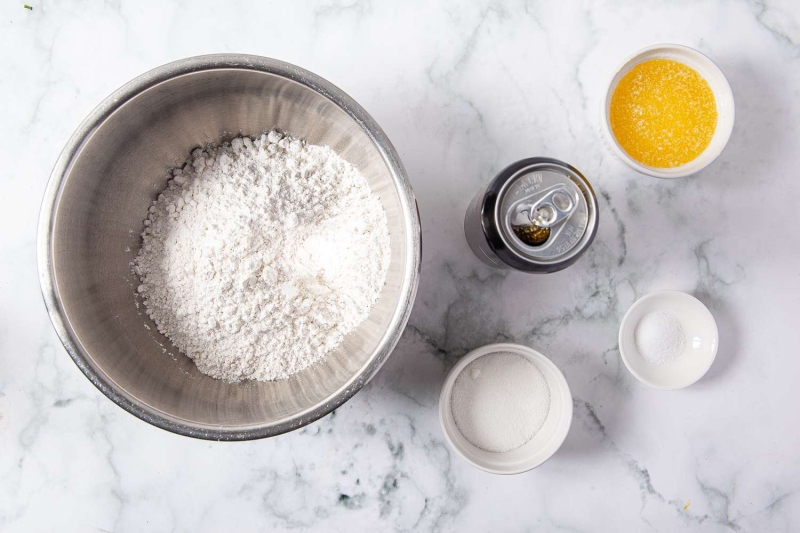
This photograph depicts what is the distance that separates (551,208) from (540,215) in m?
0.02

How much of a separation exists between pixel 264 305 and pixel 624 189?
81 cm

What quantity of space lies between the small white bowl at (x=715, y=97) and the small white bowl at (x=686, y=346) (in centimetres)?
26

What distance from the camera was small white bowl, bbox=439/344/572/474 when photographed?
1140 mm

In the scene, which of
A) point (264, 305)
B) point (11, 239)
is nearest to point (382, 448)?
point (264, 305)

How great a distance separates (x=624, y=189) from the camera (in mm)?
1255

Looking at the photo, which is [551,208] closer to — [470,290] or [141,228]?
[470,290]

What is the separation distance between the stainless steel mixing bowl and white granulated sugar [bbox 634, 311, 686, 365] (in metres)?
0.59

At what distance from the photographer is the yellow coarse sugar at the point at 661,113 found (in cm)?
121

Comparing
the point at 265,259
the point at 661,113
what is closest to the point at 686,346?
the point at 661,113

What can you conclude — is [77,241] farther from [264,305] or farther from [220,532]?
[220,532]

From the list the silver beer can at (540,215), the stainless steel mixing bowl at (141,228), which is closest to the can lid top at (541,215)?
the silver beer can at (540,215)

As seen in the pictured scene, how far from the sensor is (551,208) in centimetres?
99

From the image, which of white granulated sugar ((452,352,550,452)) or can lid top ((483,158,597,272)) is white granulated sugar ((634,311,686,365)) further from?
can lid top ((483,158,597,272))

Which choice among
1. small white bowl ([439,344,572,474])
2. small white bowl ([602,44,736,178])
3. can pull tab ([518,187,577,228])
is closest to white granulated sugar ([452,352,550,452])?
small white bowl ([439,344,572,474])
